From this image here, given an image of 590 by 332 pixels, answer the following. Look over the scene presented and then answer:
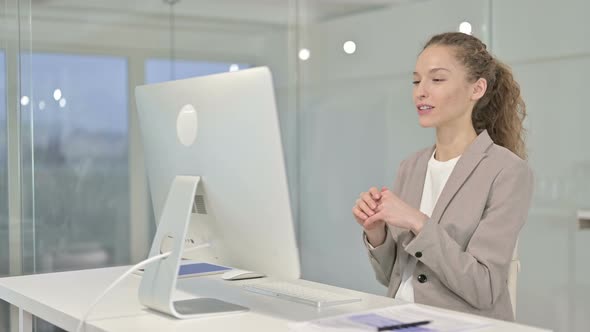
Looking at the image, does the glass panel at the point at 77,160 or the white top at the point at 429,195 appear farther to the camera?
the glass panel at the point at 77,160

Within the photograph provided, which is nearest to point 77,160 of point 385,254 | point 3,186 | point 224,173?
point 3,186

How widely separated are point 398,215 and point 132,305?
69cm

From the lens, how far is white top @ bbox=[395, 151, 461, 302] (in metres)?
2.31

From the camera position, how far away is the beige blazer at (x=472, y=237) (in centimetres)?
211

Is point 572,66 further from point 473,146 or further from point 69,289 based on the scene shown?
point 69,289

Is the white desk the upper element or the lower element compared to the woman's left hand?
lower

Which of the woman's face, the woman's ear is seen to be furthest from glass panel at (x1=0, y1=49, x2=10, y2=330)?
the woman's ear

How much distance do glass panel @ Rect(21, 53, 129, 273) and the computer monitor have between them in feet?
6.44

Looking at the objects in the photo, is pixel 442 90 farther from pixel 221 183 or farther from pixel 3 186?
pixel 3 186

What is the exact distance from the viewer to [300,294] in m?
2.06

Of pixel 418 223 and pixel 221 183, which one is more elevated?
pixel 221 183

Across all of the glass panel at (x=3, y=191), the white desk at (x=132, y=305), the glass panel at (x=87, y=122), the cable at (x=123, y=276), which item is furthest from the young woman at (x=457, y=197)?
the glass panel at (x=3, y=191)

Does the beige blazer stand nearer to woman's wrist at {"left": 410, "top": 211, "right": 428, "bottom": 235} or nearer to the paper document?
woman's wrist at {"left": 410, "top": 211, "right": 428, "bottom": 235}

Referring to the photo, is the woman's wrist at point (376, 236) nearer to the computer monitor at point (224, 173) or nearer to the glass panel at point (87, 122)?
the computer monitor at point (224, 173)
